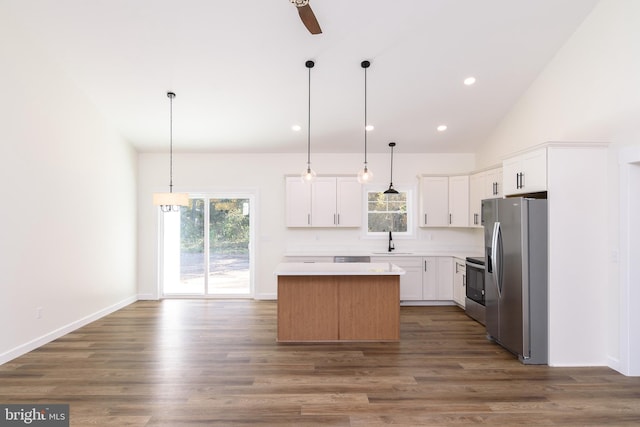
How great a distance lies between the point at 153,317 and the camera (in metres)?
5.30

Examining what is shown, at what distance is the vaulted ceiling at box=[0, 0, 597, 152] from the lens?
3.61m

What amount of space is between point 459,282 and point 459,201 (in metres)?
1.42

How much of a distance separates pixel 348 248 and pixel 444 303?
1932 mm

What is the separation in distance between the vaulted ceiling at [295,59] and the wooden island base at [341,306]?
2.57 meters

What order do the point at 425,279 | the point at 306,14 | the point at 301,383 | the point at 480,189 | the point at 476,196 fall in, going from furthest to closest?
the point at 425,279 → the point at 476,196 → the point at 480,189 → the point at 301,383 → the point at 306,14

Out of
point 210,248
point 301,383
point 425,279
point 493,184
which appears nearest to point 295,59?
point 493,184

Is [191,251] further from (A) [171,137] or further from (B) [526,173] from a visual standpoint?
(B) [526,173]

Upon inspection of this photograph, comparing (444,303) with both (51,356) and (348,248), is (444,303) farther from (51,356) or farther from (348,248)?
(51,356)

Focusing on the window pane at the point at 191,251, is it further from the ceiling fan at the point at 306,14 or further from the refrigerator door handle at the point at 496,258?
the refrigerator door handle at the point at 496,258

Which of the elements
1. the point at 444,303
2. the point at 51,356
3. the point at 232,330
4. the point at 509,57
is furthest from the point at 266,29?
the point at 444,303

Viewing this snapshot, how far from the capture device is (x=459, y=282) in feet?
18.8

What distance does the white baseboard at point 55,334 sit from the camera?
11.9 feet

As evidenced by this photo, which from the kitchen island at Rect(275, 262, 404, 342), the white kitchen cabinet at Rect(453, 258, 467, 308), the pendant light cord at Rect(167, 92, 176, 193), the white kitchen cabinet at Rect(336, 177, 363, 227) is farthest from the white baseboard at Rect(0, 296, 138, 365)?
the white kitchen cabinet at Rect(453, 258, 467, 308)

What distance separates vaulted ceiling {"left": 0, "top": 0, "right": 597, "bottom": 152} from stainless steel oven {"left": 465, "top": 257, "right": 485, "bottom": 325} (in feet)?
7.41
